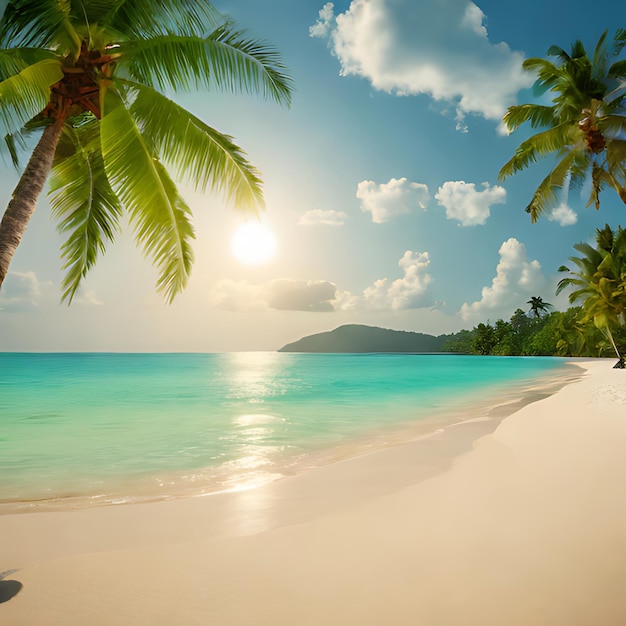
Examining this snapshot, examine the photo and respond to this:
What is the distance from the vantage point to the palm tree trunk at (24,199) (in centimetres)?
356

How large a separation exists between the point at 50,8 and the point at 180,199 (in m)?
2.51

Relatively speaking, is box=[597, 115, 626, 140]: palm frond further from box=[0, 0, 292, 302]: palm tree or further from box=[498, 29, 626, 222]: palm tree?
box=[0, 0, 292, 302]: palm tree

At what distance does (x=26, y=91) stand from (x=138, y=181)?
119 cm

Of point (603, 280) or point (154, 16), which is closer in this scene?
point (154, 16)

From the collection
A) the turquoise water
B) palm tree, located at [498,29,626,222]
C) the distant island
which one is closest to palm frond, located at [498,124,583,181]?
palm tree, located at [498,29,626,222]

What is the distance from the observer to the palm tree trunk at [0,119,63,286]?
3.56 m

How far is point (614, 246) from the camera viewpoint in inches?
888

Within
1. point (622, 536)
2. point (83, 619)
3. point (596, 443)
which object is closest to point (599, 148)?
point (596, 443)

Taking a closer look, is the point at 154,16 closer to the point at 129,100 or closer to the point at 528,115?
the point at 129,100

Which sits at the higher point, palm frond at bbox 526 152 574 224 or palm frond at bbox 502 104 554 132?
palm frond at bbox 502 104 554 132

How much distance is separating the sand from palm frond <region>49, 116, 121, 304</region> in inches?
163

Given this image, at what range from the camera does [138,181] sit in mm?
4453

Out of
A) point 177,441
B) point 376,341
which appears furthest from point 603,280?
point 376,341

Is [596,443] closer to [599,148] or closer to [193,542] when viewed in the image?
[193,542]
